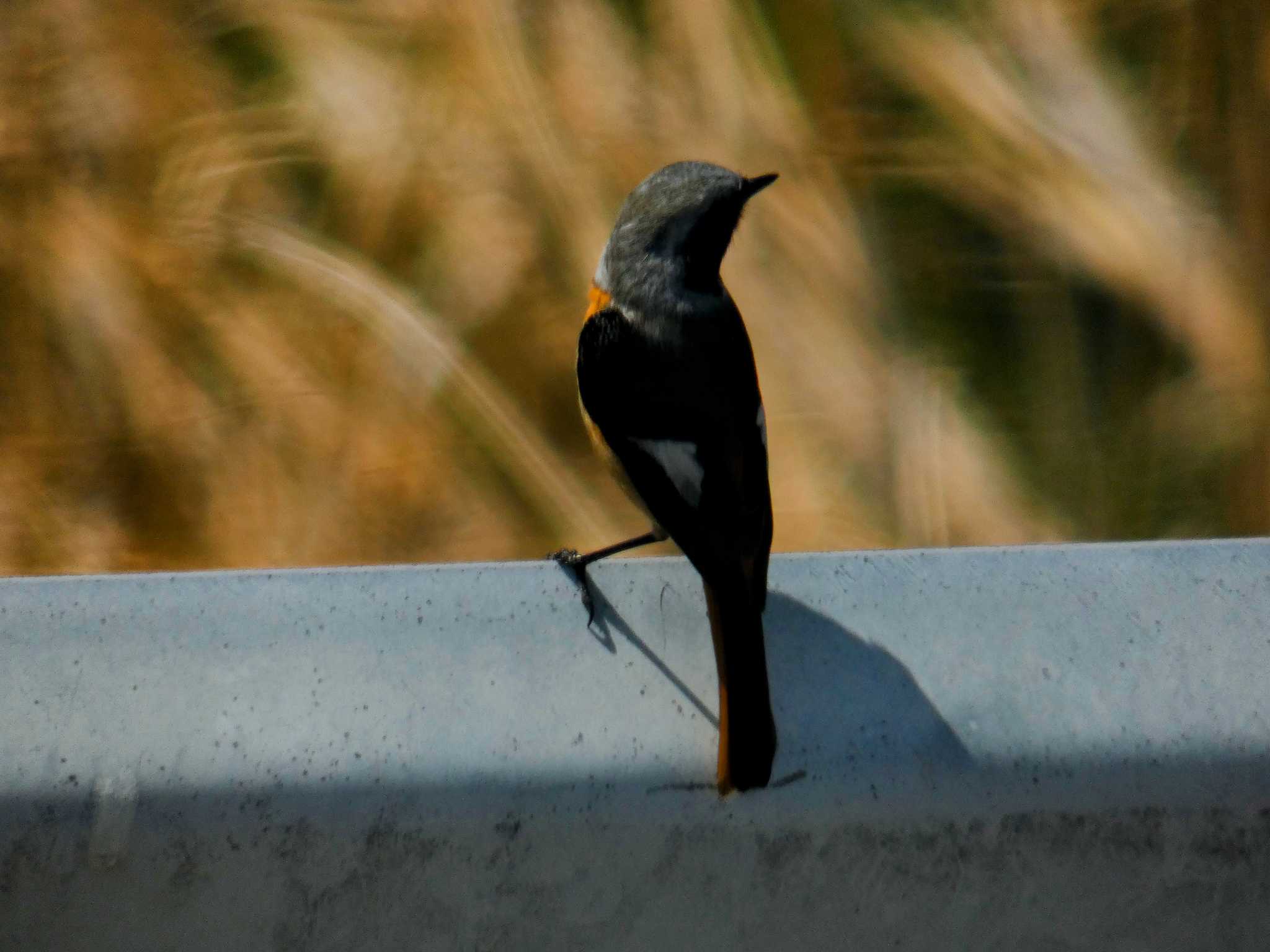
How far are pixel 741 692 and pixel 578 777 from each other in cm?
18

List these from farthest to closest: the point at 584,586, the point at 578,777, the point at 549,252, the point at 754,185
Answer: the point at 549,252 < the point at 754,185 < the point at 584,586 < the point at 578,777

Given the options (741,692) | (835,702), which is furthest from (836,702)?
(741,692)

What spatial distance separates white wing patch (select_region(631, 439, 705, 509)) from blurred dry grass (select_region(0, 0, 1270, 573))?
968 millimetres

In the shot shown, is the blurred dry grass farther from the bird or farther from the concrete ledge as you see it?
the concrete ledge

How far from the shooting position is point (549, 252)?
2750 mm

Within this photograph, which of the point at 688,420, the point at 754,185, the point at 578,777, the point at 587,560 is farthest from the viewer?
the point at 754,185

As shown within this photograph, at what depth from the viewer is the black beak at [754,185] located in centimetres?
188

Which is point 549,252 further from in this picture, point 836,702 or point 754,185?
point 836,702

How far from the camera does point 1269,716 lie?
134cm

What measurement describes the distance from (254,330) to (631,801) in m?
1.76

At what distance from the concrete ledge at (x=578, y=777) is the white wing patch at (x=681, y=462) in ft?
0.84

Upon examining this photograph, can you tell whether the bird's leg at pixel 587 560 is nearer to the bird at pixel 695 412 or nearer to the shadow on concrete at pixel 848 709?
the bird at pixel 695 412

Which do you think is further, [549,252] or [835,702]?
[549,252]

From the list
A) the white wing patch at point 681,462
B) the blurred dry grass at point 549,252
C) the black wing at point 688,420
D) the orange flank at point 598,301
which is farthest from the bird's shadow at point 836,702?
the blurred dry grass at point 549,252
